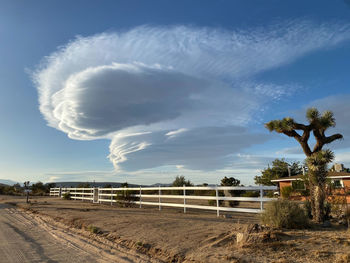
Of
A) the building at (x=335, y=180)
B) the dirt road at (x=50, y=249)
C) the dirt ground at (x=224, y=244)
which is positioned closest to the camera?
the dirt ground at (x=224, y=244)

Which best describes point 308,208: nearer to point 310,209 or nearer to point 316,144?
point 310,209

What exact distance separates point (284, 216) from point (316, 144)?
3326 millimetres

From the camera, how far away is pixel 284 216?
845 cm

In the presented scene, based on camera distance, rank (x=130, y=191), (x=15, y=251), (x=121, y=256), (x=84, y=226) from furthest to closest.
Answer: (x=130, y=191)
(x=84, y=226)
(x=15, y=251)
(x=121, y=256)

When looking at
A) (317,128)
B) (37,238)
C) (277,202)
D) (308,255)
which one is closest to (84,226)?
(37,238)

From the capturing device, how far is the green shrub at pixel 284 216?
27.7ft

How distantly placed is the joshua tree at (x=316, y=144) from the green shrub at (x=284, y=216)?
131cm

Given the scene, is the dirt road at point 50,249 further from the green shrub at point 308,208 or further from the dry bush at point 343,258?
the green shrub at point 308,208

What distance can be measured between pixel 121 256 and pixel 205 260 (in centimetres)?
216

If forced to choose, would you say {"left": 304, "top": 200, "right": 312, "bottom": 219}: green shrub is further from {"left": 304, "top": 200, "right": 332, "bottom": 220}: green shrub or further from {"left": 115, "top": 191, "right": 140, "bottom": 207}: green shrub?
{"left": 115, "top": 191, "right": 140, "bottom": 207}: green shrub

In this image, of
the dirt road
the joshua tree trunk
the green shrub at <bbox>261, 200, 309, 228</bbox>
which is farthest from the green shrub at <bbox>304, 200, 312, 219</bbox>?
the dirt road

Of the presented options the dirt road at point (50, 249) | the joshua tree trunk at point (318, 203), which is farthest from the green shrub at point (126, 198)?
the joshua tree trunk at point (318, 203)

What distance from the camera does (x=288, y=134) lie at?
10.4m

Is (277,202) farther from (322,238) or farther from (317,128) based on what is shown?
(317,128)
